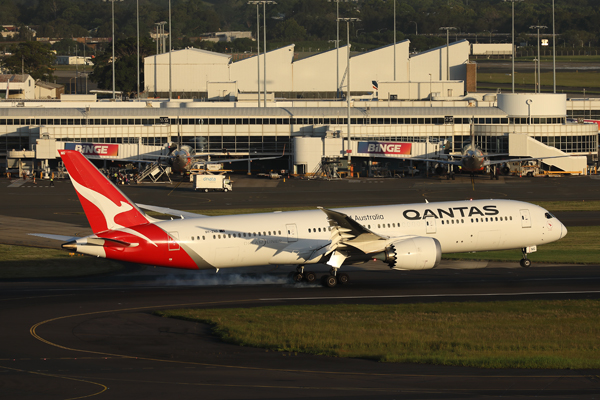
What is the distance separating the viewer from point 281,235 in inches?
1795

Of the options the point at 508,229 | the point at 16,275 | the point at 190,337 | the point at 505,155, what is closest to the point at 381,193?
the point at 505,155

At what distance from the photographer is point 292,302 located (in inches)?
1636

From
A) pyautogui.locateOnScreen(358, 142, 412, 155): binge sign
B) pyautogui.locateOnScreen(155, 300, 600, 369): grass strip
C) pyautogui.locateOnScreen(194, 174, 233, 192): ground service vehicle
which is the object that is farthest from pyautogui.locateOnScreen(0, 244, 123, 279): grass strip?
pyautogui.locateOnScreen(358, 142, 412, 155): binge sign

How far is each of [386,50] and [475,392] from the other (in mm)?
158526

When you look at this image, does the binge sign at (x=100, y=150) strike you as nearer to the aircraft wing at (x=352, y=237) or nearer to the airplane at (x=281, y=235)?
the airplane at (x=281, y=235)

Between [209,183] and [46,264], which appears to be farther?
[209,183]

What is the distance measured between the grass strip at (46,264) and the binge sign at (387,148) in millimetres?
66787

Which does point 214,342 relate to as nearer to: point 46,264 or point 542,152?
point 46,264

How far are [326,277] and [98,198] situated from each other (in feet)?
44.3

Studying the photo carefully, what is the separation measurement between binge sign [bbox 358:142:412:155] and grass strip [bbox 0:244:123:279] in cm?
6679

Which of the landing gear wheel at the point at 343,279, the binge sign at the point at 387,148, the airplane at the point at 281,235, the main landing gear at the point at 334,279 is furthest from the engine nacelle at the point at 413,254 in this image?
the binge sign at the point at 387,148

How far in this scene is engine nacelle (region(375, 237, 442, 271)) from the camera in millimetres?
44438

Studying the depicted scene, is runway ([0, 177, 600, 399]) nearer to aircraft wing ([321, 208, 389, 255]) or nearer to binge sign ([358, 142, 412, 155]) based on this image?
aircraft wing ([321, 208, 389, 255])

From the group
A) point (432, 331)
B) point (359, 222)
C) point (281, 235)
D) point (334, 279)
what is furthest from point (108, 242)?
point (432, 331)
